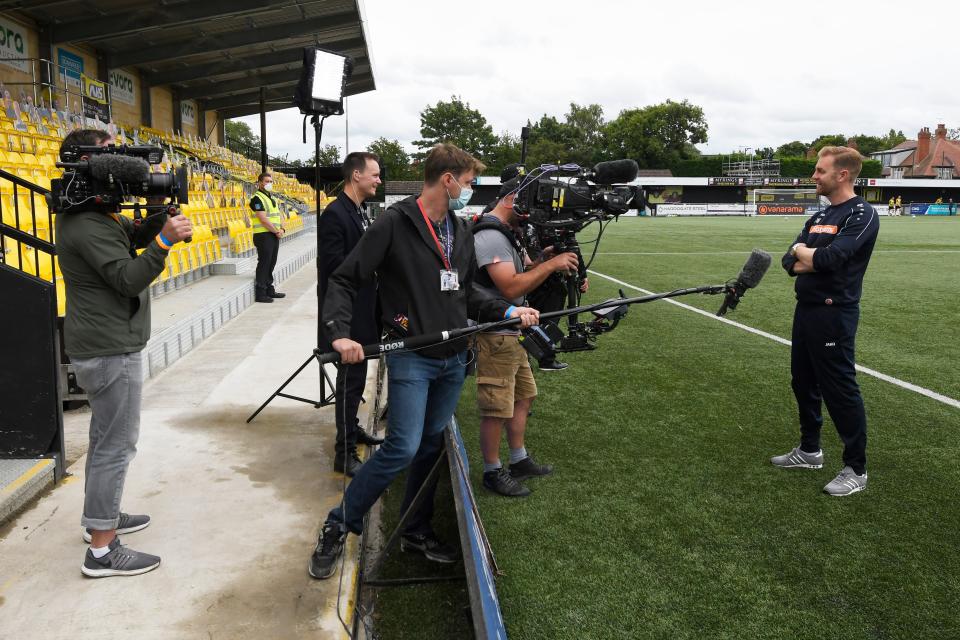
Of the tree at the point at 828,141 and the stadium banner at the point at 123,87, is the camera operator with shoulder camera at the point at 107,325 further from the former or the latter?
the tree at the point at 828,141

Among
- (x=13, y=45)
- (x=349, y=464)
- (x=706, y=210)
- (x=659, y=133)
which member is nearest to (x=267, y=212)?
(x=349, y=464)

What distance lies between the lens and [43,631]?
8.33 feet

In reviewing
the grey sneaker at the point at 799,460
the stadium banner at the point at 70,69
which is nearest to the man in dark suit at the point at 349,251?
the grey sneaker at the point at 799,460

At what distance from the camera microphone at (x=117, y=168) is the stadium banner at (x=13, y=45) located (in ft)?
56.0

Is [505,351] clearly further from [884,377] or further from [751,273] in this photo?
[884,377]

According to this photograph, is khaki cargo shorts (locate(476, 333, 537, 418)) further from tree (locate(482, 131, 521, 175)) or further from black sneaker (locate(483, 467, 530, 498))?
tree (locate(482, 131, 521, 175))

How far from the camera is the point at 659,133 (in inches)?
3378

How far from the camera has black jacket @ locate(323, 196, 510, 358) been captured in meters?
2.81

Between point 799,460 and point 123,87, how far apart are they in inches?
1037

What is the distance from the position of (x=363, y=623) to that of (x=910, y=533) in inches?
103

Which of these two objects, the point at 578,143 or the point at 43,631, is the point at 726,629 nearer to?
the point at 43,631

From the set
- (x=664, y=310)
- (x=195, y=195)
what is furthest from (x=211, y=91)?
(x=664, y=310)

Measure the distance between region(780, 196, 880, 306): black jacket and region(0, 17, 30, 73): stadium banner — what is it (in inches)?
711

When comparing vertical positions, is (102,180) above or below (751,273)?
above
